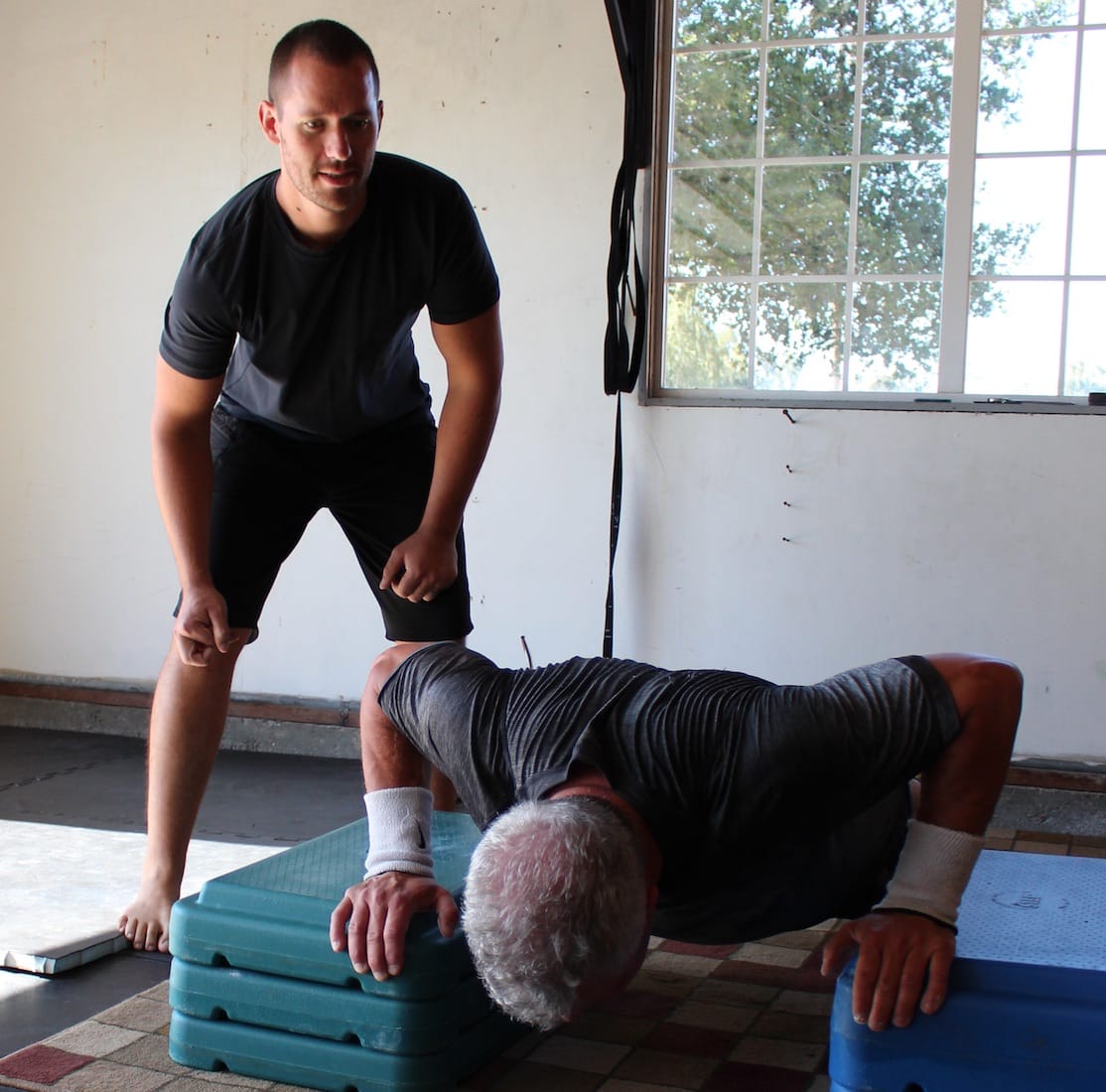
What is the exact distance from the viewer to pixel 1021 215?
132 inches

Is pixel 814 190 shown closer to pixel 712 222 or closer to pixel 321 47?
pixel 712 222

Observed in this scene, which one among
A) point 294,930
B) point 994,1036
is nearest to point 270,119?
point 294,930

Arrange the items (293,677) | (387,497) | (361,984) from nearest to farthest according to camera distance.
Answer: (361,984) < (387,497) < (293,677)

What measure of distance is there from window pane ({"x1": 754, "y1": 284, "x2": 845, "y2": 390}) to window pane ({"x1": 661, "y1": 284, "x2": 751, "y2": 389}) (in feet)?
0.18

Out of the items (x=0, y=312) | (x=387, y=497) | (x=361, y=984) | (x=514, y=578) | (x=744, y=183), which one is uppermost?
(x=744, y=183)

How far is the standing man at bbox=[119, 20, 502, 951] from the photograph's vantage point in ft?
6.84

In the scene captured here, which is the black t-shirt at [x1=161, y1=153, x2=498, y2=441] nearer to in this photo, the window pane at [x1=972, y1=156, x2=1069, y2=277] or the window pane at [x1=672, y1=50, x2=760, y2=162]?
the window pane at [x1=672, y1=50, x2=760, y2=162]

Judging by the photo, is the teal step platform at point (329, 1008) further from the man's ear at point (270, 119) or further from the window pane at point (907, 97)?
the window pane at point (907, 97)

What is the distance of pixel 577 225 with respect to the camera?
145 inches

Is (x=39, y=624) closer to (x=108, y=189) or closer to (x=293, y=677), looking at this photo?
(x=293, y=677)

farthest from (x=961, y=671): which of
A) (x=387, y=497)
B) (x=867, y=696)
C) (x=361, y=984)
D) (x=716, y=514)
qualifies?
(x=716, y=514)

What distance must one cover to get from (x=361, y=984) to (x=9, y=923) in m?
1.05

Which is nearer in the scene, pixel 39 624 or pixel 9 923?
pixel 9 923

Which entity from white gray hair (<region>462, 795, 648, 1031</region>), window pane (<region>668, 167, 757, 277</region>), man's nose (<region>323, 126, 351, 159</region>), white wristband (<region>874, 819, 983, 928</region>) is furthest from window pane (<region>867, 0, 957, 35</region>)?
white gray hair (<region>462, 795, 648, 1031</region>)
